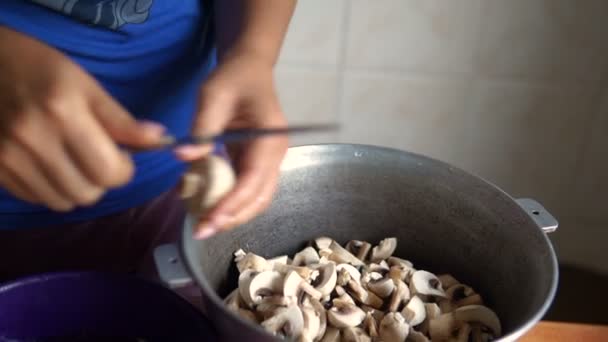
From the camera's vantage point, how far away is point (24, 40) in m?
0.38

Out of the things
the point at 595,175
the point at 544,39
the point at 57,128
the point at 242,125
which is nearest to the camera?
the point at 57,128

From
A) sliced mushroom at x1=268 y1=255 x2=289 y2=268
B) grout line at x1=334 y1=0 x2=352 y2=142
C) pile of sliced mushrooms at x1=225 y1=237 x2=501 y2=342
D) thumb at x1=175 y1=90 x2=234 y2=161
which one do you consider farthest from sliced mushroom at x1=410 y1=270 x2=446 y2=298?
grout line at x1=334 y1=0 x2=352 y2=142

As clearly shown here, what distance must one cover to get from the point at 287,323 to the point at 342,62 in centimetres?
51

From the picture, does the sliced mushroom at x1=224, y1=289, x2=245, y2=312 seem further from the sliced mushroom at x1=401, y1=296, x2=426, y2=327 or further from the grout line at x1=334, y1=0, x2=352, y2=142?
the grout line at x1=334, y1=0, x2=352, y2=142

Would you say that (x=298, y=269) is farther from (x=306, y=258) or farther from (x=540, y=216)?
(x=540, y=216)

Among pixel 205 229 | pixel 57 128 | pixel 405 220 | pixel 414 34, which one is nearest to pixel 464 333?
pixel 405 220

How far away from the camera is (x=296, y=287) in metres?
0.50

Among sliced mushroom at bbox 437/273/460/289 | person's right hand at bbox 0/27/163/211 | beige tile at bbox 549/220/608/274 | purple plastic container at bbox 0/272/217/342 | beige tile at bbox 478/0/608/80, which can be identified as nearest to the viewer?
person's right hand at bbox 0/27/163/211

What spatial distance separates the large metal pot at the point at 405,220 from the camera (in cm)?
50

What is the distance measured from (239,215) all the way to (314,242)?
16cm

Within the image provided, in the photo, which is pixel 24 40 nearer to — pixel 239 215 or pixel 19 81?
pixel 19 81

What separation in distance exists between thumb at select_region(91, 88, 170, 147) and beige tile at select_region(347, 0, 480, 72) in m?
0.55

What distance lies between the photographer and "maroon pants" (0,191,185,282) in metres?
0.59

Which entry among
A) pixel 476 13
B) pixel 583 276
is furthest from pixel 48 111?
pixel 583 276
